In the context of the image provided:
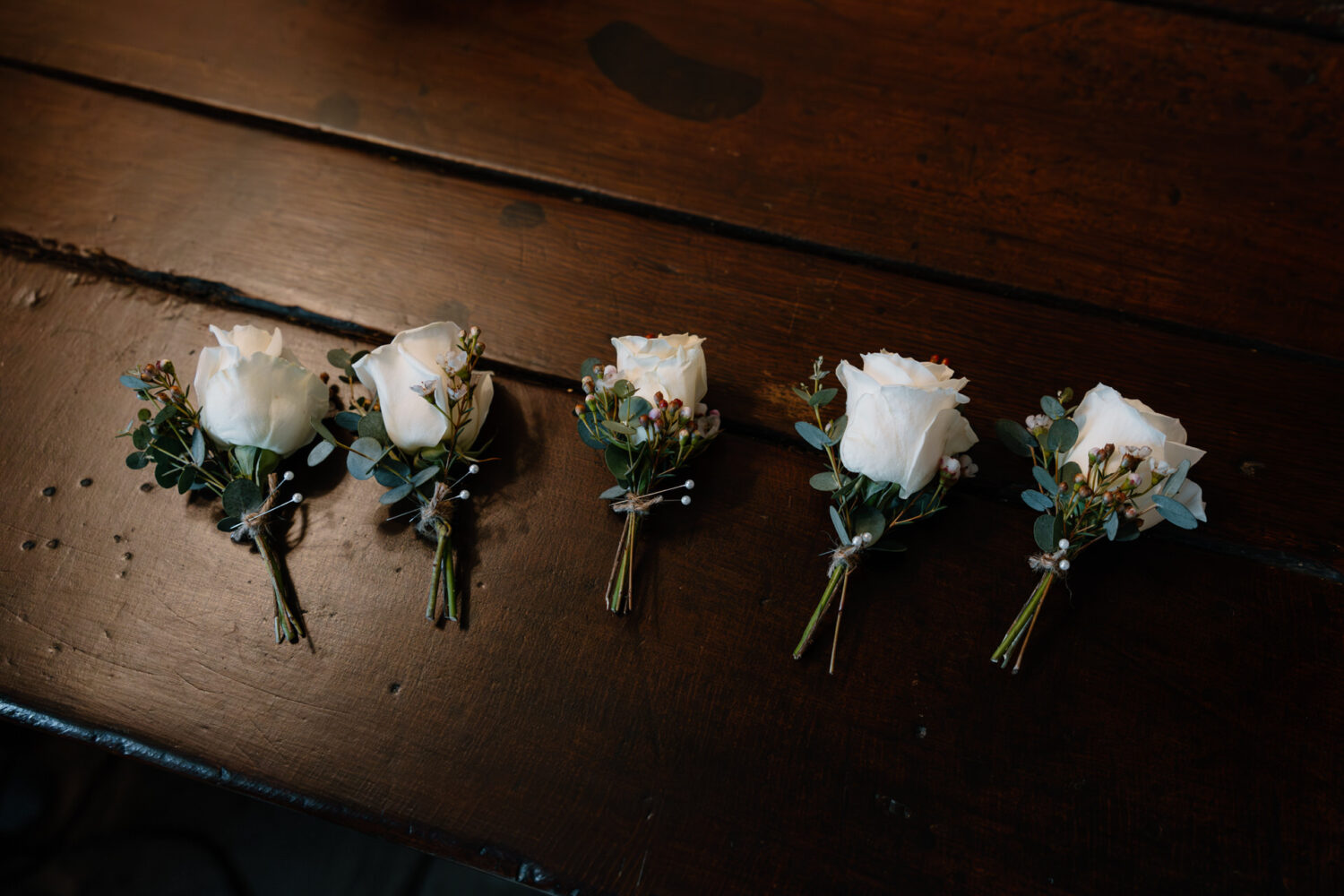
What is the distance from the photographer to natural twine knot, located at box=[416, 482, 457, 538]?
68 centimetres

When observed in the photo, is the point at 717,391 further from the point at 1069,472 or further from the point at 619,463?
the point at 1069,472

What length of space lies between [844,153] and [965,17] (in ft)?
0.86

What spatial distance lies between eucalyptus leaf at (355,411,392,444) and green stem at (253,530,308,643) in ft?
0.40

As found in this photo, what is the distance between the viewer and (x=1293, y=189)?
86 cm

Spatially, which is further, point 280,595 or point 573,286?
point 573,286

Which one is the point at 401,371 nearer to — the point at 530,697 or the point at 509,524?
the point at 509,524

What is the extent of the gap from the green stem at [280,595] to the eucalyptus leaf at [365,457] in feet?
0.32

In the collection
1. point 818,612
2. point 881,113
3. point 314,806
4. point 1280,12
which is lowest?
point 314,806

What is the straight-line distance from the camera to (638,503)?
0.69 meters

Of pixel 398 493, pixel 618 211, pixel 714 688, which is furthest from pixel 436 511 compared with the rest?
pixel 618 211

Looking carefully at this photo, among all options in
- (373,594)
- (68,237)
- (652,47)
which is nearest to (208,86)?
(68,237)

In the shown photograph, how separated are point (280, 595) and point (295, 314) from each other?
0.97 feet

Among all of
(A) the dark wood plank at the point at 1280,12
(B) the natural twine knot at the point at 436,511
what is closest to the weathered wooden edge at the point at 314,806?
(B) the natural twine knot at the point at 436,511

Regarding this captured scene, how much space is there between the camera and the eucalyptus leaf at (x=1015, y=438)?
704 millimetres
